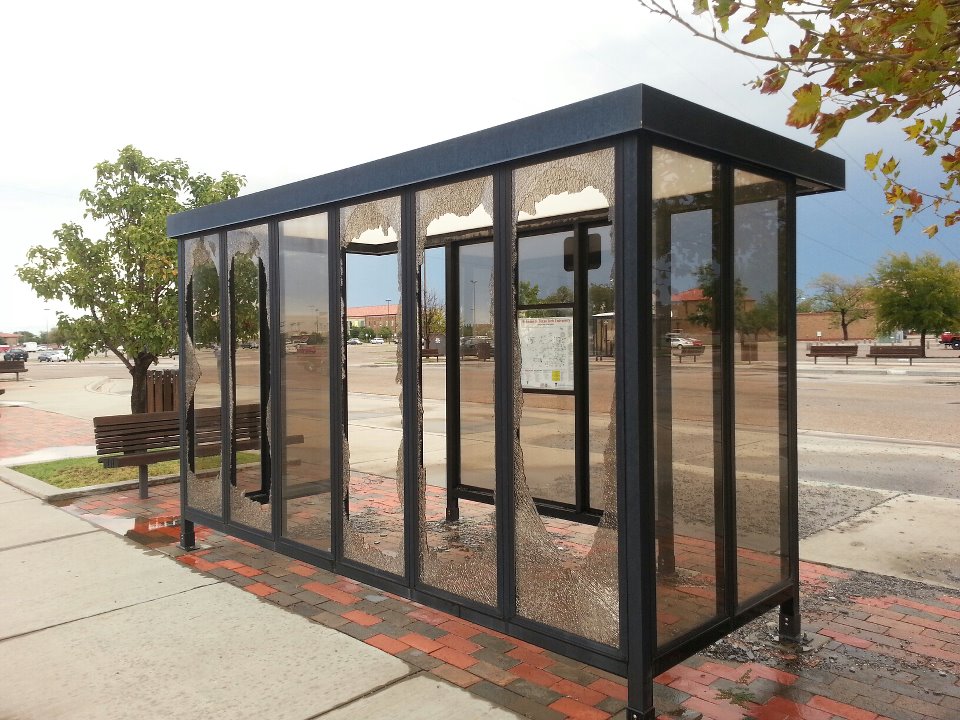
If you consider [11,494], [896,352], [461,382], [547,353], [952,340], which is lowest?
[11,494]

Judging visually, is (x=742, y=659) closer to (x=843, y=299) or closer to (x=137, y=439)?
(x=137, y=439)

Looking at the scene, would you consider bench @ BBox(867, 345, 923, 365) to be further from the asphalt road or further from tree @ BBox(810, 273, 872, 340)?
tree @ BBox(810, 273, 872, 340)

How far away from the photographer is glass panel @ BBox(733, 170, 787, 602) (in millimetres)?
3619

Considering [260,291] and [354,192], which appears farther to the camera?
[260,291]

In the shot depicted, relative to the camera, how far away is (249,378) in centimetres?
537

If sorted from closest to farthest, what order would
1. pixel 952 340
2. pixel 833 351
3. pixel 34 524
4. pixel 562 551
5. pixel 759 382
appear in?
pixel 562 551 < pixel 759 382 < pixel 34 524 < pixel 833 351 < pixel 952 340

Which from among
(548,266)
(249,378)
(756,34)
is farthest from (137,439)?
(756,34)

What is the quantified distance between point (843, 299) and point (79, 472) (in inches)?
3257

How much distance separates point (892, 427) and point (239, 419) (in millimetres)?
11051

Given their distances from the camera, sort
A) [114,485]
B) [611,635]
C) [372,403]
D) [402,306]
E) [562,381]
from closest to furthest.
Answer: [611,635]
[402,306]
[562,381]
[114,485]
[372,403]

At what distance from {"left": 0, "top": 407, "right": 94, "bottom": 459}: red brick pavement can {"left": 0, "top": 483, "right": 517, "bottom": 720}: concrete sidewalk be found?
682 centimetres

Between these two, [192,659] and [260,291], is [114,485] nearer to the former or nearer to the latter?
[260,291]

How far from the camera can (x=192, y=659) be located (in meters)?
3.81

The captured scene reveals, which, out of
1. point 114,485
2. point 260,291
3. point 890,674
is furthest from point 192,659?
point 114,485
